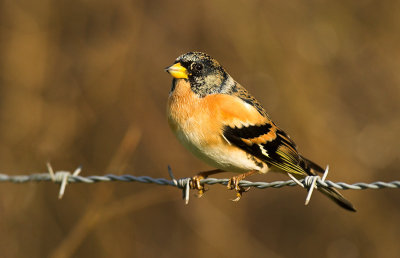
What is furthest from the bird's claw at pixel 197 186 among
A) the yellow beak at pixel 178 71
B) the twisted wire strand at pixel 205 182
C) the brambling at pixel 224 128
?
the yellow beak at pixel 178 71

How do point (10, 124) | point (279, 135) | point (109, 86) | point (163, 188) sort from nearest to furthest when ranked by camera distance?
1. point (279, 135)
2. point (163, 188)
3. point (10, 124)
4. point (109, 86)

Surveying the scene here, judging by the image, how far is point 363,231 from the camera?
20.3 ft

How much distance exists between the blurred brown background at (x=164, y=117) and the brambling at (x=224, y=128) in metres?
1.99

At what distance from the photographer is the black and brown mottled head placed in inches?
136

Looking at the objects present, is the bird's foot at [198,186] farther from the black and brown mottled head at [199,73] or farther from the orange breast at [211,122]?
the black and brown mottled head at [199,73]

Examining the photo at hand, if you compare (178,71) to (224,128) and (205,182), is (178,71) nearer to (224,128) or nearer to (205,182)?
(224,128)

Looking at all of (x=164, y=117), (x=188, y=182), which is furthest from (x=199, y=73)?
(x=164, y=117)

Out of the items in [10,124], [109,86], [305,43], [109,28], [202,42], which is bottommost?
[10,124]

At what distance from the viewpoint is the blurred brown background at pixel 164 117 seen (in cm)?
566

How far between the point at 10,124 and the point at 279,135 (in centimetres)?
337

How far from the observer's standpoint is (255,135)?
3.34 meters

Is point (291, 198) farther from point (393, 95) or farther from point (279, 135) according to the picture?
point (279, 135)

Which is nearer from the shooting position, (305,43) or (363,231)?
(363,231)

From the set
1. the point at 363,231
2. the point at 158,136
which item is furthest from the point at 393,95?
the point at 158,136
